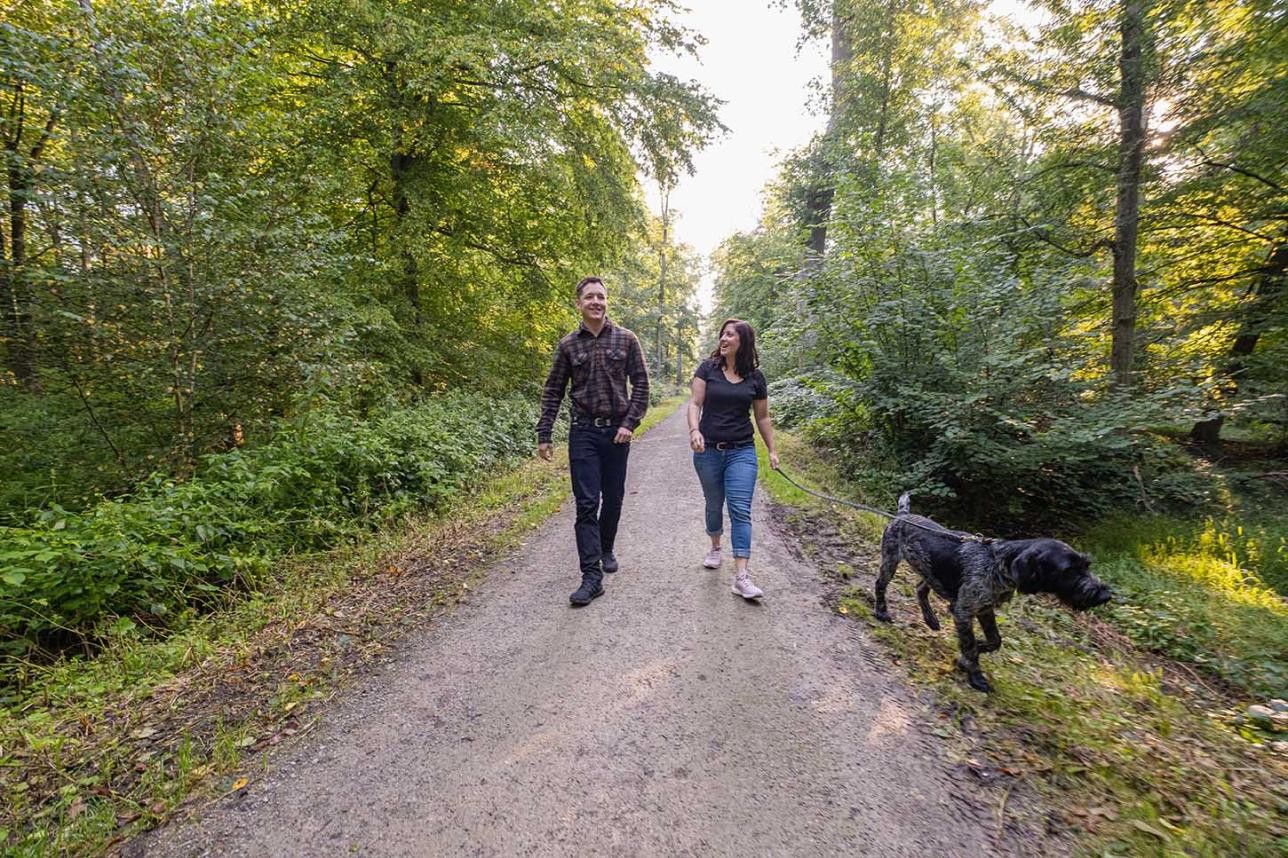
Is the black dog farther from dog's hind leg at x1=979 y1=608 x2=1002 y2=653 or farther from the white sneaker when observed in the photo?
the white sneaker

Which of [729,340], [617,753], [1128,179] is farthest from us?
[1128,179]

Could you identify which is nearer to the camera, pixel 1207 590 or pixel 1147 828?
pixel 1147 828

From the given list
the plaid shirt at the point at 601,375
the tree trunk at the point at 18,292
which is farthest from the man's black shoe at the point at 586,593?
the tree trunk at the point at 18,292

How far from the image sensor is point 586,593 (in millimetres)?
3869

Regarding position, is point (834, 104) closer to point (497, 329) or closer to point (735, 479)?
point (497, 329)

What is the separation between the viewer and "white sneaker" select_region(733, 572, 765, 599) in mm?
3779

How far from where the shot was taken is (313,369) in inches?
228

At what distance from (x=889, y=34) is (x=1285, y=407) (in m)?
12.5

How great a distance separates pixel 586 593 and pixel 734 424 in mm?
1777

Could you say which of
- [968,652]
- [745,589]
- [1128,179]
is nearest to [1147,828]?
[968,652]

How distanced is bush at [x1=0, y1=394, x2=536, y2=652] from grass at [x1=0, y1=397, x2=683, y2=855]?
0.31 metres

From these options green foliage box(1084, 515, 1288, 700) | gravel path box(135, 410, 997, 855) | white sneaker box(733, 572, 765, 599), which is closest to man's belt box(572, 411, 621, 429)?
gravel path box(135, 410, 997, 855)

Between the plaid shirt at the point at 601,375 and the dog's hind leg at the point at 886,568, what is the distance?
79.9 inches

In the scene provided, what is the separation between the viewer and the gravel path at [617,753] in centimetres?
190
